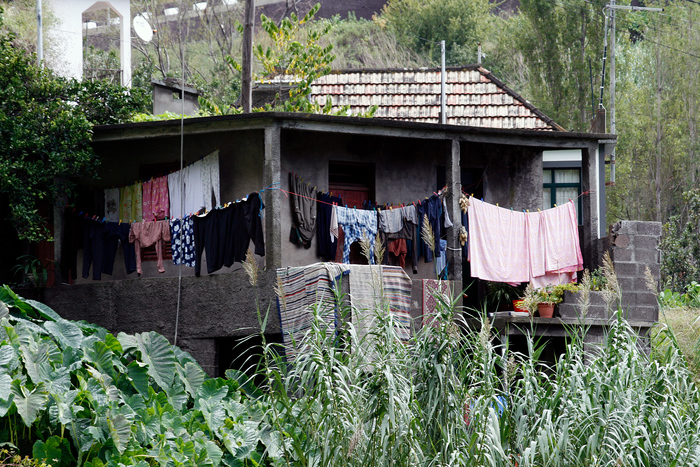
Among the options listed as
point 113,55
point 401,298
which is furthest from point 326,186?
point 113,55

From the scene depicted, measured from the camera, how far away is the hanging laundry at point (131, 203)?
43.0 ft

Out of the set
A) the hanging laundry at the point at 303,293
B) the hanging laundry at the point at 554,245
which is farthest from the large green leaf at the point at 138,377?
the hanging laundry at the point at 554,245

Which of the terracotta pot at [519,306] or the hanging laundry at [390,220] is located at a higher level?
the hanging laundry at [390,220]

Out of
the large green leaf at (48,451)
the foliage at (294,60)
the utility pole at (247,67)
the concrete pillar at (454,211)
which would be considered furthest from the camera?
the foliage at (294,60)

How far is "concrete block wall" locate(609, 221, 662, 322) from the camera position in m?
12.4

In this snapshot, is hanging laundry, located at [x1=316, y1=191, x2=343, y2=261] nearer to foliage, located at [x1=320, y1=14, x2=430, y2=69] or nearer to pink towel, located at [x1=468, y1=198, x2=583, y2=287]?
pink towel, located at [x1=468, y1=198, x2=583, y2=287]

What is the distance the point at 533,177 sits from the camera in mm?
15500

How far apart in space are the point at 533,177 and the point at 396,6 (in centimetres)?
2178

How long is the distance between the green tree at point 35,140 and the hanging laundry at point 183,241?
161 centimetres

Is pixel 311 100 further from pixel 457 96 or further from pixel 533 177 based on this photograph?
pixel 533 177

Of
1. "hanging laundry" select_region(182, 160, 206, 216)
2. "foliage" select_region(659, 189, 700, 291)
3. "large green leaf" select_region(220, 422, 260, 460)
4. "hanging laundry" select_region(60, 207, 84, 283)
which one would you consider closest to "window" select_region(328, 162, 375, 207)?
"hanging laundry" select_region(182, 160, 206, 216)

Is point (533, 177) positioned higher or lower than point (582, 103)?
lower

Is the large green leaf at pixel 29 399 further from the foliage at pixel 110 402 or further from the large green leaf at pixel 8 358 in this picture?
the large green leaf at pixel 8 358

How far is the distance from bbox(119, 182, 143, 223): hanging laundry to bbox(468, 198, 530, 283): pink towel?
491 cm
